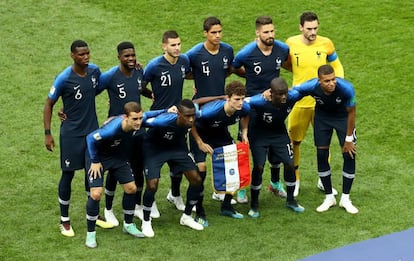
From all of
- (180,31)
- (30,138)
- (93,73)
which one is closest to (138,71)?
(93,73)

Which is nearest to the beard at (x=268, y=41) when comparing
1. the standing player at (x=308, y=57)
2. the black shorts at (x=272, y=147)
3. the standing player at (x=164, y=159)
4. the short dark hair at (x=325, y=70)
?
the standing player at (x=308, y=57)

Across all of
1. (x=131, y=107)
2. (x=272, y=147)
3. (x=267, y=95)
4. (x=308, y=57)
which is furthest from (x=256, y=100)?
(x=131, y=107)

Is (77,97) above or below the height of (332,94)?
above

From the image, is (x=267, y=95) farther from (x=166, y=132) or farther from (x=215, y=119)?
(x=166, y=132)

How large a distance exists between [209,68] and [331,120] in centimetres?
154

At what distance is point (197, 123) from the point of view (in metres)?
12.0

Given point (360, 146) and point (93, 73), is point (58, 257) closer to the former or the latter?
point (93, 73)

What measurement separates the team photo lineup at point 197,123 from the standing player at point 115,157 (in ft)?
0.04

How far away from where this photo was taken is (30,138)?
14.4 m

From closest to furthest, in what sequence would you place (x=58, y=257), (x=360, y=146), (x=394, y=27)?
(x=58, y=257) < (x=360, y=146) < (x=394, y=27)

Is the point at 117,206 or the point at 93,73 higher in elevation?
the point at 93,73

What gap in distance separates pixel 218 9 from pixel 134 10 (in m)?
1.46

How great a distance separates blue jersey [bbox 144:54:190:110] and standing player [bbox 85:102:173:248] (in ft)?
1.52

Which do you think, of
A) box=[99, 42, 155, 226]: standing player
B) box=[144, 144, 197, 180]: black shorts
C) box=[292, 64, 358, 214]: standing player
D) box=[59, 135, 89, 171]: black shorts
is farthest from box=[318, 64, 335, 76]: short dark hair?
box=[59, 135, 89, 171]: black shorts
